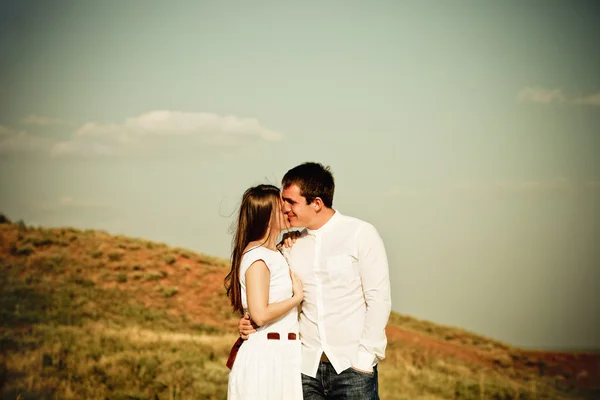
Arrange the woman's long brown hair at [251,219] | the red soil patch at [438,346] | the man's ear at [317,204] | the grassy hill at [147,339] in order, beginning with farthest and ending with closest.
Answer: the red soil patch at [438,346] → the grassy hill at [147,339] → the man's ear at [317,204] → the woman's long brown hair at [251,219]

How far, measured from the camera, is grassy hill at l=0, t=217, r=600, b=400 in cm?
1080

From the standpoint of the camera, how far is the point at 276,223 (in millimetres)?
4098

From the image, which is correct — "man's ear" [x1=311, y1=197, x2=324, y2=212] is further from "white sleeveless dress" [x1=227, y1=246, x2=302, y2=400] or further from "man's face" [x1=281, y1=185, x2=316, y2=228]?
"white sleeveless dress" [x1=227, y1=246, x2=302, y2=400]

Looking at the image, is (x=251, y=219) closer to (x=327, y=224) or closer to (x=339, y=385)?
(x=327, y=224)

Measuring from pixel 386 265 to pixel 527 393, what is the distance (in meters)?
9.17

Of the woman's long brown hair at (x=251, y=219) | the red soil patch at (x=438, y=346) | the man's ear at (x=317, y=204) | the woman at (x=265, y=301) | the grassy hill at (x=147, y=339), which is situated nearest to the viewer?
the woman at (x=265, y=301)

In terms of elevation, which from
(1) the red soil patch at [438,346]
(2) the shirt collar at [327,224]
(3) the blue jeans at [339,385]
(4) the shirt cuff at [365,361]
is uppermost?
(2) the shirt collar at [327,224]

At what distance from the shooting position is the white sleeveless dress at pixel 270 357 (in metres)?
3.92

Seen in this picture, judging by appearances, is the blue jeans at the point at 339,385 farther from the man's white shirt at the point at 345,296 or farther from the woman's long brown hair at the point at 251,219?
the woman's long brown hair at the point at 251,219

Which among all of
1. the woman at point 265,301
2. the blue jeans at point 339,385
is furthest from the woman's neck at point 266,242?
the blue jeans at point 339,385

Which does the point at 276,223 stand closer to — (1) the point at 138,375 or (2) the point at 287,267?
(2) the point at 287,267

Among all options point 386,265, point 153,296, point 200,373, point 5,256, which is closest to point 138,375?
point 200,373

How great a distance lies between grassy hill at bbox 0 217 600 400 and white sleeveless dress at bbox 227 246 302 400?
6195 millimetres

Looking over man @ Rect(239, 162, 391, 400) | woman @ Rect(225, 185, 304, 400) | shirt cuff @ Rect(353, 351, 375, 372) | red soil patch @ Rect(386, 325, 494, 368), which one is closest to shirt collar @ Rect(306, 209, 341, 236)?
man @ Rect(239, 162, 391, 400)
